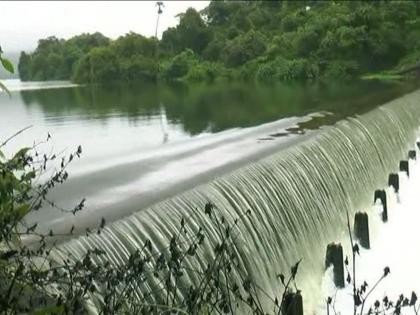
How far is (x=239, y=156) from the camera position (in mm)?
9922

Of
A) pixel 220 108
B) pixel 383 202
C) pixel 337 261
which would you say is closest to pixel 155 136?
pixel 383 202

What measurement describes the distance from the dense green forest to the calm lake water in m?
13.8

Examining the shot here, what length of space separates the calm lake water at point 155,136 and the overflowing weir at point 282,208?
0.44m

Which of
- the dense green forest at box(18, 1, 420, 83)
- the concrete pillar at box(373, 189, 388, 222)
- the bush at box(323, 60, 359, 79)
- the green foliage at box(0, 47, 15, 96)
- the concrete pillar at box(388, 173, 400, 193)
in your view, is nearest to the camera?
the green foliage at box(0, 47, 15, 96)

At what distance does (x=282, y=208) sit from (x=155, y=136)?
7390 mm

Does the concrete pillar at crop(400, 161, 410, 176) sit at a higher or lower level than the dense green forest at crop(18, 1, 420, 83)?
lower

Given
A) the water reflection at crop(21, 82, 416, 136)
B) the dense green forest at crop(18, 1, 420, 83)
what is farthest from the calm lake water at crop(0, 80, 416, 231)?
the dense green forest at crop(18, 1, 420, 83)

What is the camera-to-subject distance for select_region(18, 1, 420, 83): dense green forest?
123 ft

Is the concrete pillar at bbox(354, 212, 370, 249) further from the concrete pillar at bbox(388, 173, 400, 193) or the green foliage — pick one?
the green foliage

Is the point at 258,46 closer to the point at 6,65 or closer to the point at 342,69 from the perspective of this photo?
the point at 342,69

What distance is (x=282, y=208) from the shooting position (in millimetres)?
8219

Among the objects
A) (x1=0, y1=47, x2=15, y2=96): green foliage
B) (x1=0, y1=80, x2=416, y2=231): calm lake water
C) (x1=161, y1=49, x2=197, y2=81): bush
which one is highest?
(x1=0, y1=47, x2=15, y2=96): green foliage

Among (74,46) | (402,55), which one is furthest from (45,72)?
(402,55)

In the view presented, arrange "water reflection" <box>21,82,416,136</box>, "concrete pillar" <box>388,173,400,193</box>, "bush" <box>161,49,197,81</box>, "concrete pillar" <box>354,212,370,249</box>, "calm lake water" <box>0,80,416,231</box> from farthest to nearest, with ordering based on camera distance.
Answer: "bush" <box>161,49,197,81</box>
"water reflection" <box>21,82,416,136</box>
"concrete pillar" <box>388,173,400,193</box>
"concrete pillar" <box>354,212,370,249</box>
"calm lake water" <box>0,80,416,231</box>
